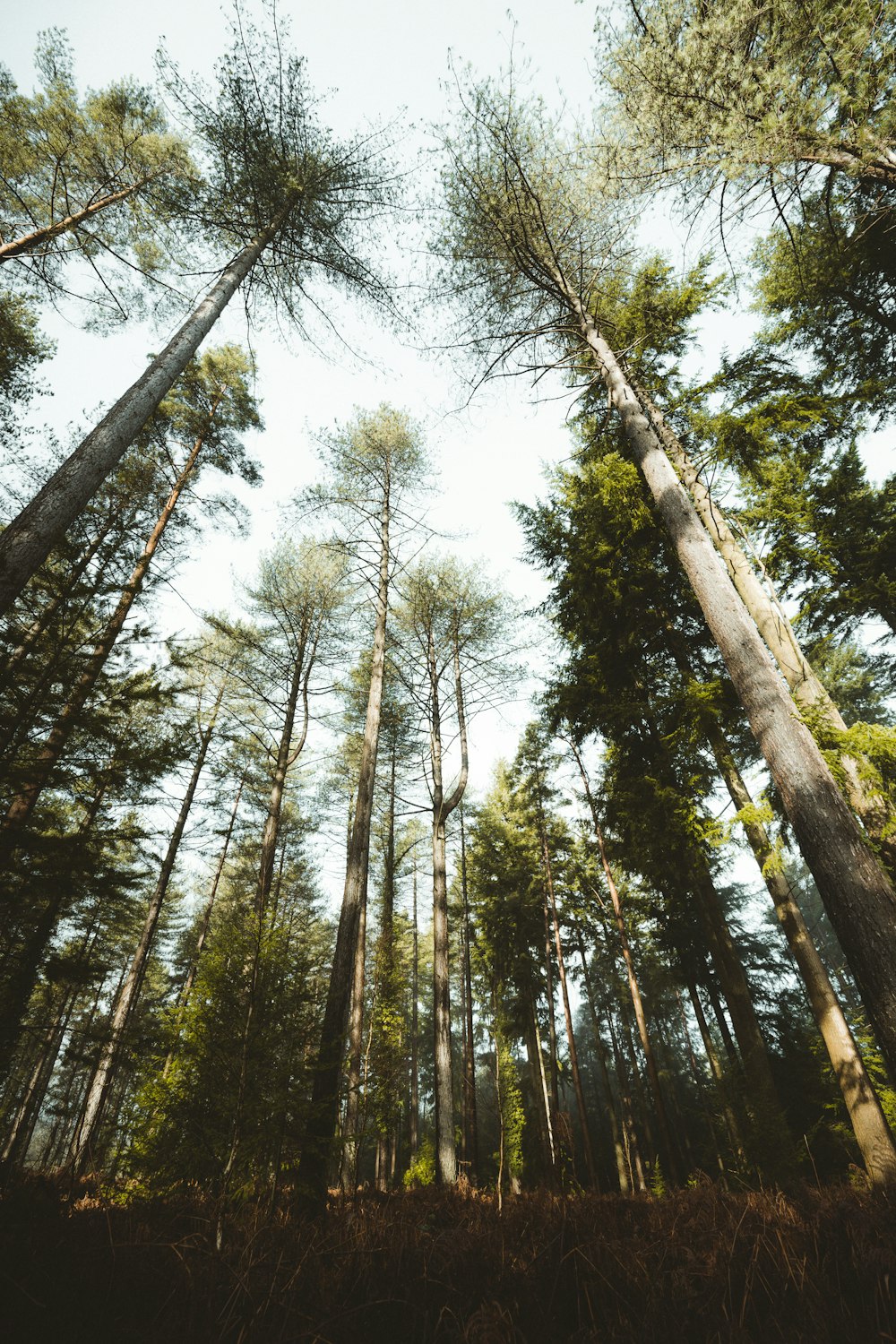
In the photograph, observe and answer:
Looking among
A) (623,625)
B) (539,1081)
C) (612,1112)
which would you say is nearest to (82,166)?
(623,625)

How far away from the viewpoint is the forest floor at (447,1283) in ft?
4.53

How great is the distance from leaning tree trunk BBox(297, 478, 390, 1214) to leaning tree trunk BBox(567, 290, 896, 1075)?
4.22 metres

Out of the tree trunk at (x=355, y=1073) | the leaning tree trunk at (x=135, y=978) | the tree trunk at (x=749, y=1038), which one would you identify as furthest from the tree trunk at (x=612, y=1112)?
the leaning tree trunk at (x=135, y=978)

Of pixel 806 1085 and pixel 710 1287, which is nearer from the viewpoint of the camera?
pixel 710 1287

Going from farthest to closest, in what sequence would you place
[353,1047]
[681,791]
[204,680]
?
[204,680]
[353,1047]
[681,791]

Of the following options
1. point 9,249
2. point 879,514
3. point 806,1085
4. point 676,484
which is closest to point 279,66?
point 9,249

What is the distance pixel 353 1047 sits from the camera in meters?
10.5

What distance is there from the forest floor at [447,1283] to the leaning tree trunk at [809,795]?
121 centimetres

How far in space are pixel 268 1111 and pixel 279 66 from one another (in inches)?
448

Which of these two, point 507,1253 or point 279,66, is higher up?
point 279,66

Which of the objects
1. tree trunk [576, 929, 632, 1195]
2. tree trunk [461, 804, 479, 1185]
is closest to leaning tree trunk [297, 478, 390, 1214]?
tree trunk [461, 804, 479, 1185]

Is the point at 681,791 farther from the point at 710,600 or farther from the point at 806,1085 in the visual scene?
the point at 806,1085

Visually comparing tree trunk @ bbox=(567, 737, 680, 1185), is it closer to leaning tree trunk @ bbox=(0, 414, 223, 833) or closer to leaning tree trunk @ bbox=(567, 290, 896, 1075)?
leaning tree trunk @ bbox=(567, 290, 896, 1075)

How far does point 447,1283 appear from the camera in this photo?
176 centimetres
